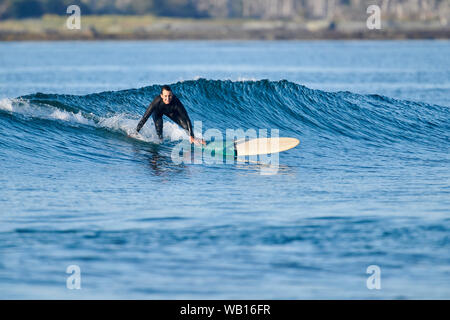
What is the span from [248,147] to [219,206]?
417cm

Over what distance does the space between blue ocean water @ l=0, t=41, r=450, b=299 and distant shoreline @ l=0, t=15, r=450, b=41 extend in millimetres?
88200

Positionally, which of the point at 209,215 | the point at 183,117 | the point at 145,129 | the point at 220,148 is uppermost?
the point at 183,117

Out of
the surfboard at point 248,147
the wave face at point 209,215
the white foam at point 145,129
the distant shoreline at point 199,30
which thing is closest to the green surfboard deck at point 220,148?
the surfboard at point 248,147

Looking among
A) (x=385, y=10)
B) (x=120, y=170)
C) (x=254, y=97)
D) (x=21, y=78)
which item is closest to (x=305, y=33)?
(x=385, y=10)

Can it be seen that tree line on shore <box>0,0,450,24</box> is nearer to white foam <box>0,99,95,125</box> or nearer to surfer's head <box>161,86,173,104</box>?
white foam <box>0,99,95,125</box>

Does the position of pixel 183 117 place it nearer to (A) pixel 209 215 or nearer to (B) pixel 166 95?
(B) pixel 166 95

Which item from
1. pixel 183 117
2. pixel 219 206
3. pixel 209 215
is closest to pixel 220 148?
pixel 183 117

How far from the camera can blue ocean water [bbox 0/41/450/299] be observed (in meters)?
7.97

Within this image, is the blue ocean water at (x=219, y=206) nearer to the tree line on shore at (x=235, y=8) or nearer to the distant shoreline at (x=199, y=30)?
the distant shoreline at (x=199, y=30)

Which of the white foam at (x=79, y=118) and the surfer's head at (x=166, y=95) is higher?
the surfer's head at (x=166, y=95)

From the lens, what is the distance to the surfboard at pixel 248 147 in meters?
14.9

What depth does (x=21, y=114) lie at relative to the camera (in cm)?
1900

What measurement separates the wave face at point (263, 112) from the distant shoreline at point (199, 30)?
84200mm

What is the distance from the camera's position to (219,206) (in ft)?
35.7
